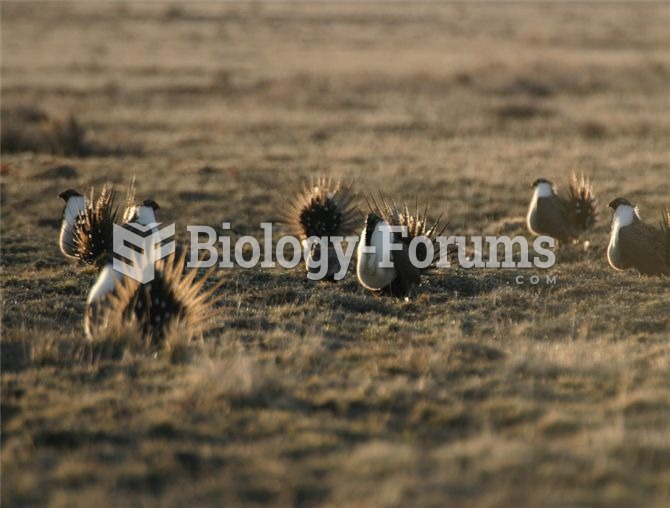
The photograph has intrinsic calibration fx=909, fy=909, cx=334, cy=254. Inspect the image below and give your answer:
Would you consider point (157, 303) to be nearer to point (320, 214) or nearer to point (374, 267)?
point (374, 267)

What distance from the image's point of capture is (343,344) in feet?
18.2

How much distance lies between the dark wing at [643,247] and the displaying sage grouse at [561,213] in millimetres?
1045

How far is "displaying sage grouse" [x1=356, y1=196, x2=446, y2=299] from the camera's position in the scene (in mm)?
6426

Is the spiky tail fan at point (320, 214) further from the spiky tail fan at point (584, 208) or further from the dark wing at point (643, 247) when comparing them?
the dark wing at point (643, 247)

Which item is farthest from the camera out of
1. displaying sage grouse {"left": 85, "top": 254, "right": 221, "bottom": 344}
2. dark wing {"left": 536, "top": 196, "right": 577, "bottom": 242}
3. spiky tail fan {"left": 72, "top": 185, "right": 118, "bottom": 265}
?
dark wing {"left": 536, "top": 196, "right": 577, "bottom": 242}

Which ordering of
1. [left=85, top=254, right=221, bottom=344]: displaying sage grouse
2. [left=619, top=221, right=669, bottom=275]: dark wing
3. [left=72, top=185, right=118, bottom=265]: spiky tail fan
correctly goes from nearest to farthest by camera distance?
[left=85, top=254, right=221, bottom=344]: displaying sage grouse
[left=619, top=221, right=669, bottom=275]: dark wing
[left=72, top=185, right=118, bottom=265]: spiky tail fan

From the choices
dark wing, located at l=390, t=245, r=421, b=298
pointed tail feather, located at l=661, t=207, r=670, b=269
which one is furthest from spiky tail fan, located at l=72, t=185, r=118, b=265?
pointed tail feather, located at l=661, t=207, r=670, b=269

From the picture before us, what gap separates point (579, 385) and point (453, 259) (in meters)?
3.28

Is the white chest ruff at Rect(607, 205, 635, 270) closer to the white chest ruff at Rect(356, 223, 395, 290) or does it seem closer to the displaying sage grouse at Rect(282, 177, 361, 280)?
the white chest ruff at Rect(356, 223, 395, 290)

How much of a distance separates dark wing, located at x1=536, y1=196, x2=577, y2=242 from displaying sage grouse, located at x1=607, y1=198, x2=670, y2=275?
0.94 metres

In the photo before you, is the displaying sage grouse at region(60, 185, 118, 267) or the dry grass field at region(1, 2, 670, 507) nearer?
the dry grass field at region(1, 2, 670, 507)

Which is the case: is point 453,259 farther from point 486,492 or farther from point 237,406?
point 486,492

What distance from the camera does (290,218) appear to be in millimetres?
8172

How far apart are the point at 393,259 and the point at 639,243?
6.48ft
